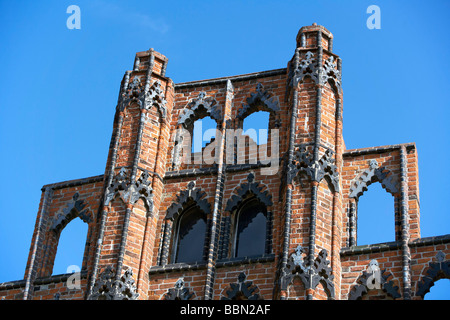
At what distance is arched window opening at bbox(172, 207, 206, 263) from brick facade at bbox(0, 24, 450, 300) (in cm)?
13

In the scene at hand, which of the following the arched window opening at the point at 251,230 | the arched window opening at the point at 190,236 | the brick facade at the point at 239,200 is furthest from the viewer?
the arched window opening at the point at 190,236

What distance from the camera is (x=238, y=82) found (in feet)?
100

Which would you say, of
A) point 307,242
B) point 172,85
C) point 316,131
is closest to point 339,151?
point 316,131

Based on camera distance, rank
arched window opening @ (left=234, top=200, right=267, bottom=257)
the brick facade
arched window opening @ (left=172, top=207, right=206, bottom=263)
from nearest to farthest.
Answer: the brick facade, arched window opening @ (left=234, top=200, right=267, bottom=257), arched window opening @ (left=172, top=207, right=206, bottom=263)

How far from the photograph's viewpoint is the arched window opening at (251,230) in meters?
27.9

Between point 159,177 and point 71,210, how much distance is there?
8.40ft

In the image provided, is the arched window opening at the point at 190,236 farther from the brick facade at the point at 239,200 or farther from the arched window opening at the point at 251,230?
the arched window opening at the point at 251,230

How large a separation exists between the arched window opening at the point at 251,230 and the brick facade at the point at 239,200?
5.1 inches

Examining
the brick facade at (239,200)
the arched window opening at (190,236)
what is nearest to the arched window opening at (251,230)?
the brick facade at (239,200)

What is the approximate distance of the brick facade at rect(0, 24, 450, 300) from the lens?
26172 millimetres

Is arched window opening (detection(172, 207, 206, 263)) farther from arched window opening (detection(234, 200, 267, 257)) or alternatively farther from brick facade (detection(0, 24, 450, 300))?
arched window opening (detection(234, 200, 267, 257))

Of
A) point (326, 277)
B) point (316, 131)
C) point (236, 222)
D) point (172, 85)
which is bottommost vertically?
point (326, 277)

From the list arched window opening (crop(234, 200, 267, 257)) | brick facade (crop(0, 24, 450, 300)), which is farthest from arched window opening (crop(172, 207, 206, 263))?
arched window opening (crop(234, 200, 267, 257))

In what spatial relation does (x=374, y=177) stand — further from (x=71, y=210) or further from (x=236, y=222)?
(x=71, y=210)
